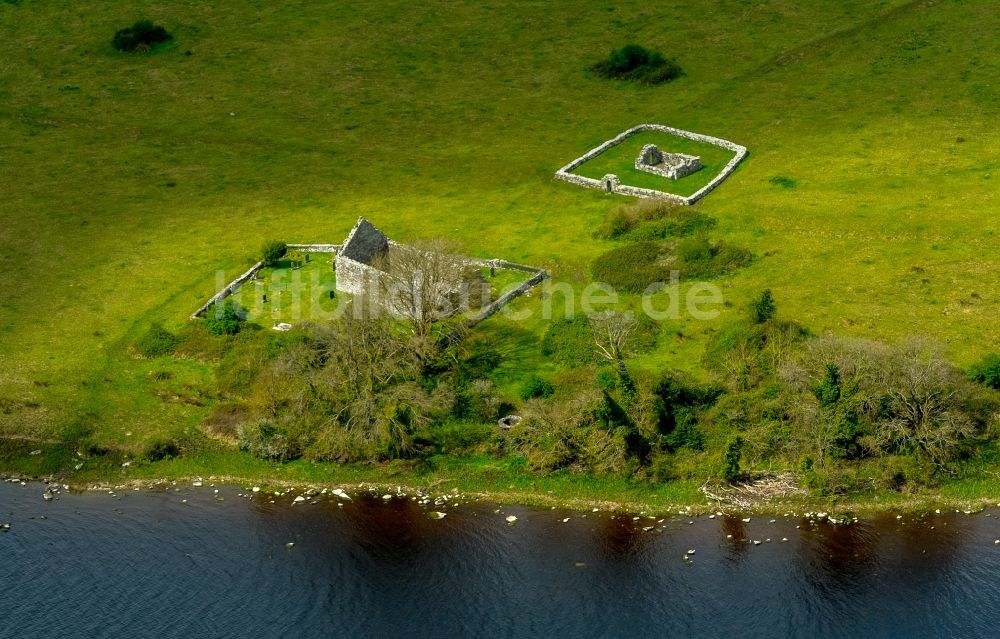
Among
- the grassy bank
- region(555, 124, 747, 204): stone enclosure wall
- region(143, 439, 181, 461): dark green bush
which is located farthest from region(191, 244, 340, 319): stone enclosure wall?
region(555, 124, 747, 204): stone enclosure wall

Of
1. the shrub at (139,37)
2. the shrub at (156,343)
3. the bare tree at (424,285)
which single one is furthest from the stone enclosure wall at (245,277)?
the shrub at (139,37)

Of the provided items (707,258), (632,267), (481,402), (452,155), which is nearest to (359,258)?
(481,402)

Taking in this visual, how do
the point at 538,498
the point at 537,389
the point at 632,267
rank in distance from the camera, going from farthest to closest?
the point at 632,267 < the point at 537,389 < the point at 538,498

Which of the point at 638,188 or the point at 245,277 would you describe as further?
the point at 638,188

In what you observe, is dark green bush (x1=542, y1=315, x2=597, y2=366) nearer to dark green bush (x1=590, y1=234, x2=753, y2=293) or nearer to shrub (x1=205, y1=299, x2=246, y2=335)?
dark green bush (x1=590, y1=234, x2=753, y2=293)

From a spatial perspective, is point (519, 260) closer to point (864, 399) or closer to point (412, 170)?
point (412, 170)

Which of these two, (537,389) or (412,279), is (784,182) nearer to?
(537,389)
